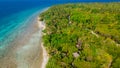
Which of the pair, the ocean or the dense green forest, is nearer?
the dense green forest

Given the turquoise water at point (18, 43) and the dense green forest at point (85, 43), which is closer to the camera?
the dense green forest at point (85, 43)

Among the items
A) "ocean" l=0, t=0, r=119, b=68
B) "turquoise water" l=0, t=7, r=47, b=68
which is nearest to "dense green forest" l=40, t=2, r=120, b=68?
"ocean" l=0, t=0, r=119, b=68

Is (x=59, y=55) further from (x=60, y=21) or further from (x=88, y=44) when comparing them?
(x=60, y=21)

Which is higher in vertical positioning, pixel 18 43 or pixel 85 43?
pixel 85 43

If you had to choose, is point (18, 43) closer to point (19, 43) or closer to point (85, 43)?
point (19, 43)

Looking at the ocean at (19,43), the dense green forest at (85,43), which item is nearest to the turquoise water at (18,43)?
the ocean at (19,43)

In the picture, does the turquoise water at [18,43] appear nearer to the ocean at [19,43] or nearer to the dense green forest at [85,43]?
the ocean at [19,43]

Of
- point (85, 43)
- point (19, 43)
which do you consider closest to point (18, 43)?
point (19, 43)

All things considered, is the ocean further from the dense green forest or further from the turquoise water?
the dense green forest

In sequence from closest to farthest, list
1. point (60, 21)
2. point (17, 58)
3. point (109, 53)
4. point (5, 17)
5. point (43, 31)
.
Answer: point (109, 53)
point (17, 58)
point (43, 31)
point (60, 21)
point (5, 17)

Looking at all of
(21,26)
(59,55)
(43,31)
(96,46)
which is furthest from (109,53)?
(21,26)

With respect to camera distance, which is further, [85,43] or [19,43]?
[19,43]
